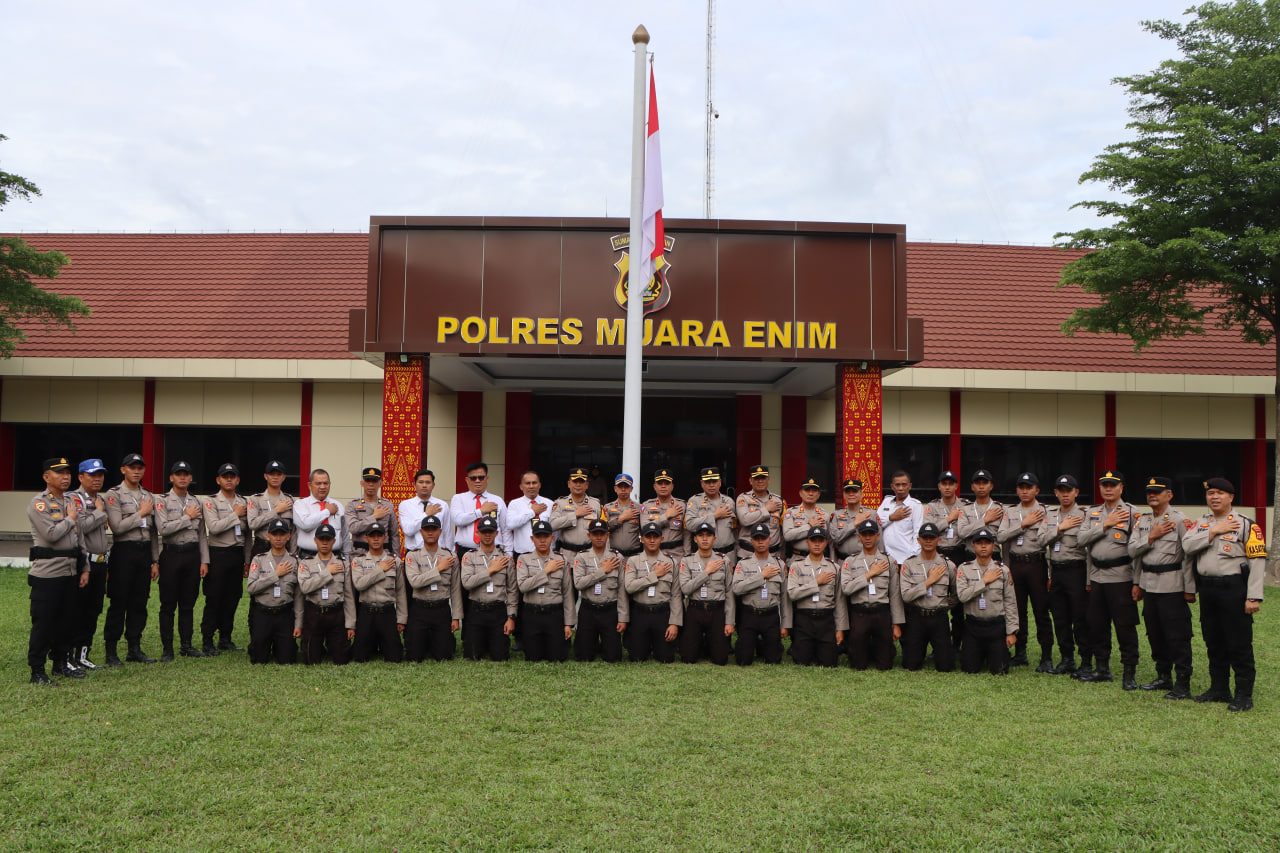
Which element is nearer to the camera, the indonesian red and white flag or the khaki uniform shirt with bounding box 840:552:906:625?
the khaki uniform shirt with bounding box 840:552:906:625

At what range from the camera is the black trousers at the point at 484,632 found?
7082 mm

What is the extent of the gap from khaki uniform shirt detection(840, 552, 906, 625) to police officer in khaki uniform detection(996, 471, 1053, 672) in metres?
1.00

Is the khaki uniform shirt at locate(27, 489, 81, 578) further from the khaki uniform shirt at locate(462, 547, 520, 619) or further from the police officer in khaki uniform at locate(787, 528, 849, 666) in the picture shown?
the police officer in khaki uniform at locate(787, 528, 849, 666)

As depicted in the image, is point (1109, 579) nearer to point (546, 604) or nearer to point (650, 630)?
point (650, 630)

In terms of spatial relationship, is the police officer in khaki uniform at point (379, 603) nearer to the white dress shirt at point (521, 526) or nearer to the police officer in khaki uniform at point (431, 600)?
the police officer in khaki uniform at point (431, 600)

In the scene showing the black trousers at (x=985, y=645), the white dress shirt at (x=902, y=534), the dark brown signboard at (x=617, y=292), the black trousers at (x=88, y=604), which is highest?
the dark brown signboard at (x=617, y=292)

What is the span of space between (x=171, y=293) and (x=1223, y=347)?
19790mm

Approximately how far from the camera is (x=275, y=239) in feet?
58.5

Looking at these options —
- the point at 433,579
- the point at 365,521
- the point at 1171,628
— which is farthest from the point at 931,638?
the point at 365,521

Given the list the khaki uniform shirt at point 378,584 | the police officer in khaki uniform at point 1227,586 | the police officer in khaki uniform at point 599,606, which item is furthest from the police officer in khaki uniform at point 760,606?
the police officer in khaki uniform at point 1227,586

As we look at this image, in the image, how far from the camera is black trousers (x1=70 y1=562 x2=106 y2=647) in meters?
6.39

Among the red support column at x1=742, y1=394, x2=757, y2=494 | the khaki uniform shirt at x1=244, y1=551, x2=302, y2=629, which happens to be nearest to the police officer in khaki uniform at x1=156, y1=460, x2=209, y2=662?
the khaki uniform shirt at x1=244, y1=551, x2=302, y2=629

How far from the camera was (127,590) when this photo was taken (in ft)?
22.4

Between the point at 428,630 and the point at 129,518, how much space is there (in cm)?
255
